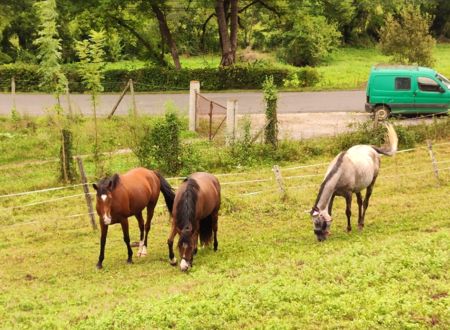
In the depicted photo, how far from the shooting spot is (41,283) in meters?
10.5

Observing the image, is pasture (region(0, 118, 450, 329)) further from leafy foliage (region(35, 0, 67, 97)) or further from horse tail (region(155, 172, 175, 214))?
leafy foliage (region(35, 0, 67, 97))

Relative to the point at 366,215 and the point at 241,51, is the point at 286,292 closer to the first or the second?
the point at 366,215

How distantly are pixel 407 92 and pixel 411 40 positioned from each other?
8742 millimetres

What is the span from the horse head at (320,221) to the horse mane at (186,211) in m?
2.37

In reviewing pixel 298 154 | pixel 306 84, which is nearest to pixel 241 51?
pixel 306 84

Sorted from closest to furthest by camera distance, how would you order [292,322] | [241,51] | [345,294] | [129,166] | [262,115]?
[292,322] → [345,294] → [129,166] → [262,115] → [241,51]

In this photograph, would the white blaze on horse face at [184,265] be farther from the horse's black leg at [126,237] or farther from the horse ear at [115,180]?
the horse ear at [115,180]

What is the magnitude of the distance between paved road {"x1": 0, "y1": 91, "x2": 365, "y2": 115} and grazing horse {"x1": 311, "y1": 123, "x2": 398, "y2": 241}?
14568mm

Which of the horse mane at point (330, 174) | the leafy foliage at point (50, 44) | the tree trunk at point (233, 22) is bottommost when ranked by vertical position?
the horse mane at point (330, 174)

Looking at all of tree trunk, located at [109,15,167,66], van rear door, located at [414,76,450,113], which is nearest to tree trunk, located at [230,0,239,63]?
tree trunk, located at [109,15,167,66]

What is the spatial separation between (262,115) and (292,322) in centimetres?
1905

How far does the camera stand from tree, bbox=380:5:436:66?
31531mm

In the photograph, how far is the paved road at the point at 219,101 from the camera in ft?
90.5

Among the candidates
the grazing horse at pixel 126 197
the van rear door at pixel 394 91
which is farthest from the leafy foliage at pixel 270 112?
the grazing horse at pixel 126 197
